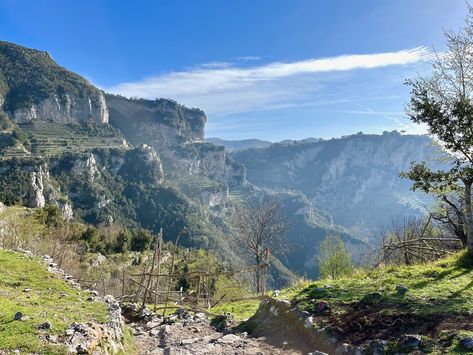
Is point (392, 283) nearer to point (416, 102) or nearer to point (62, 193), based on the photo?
point (416, 102)

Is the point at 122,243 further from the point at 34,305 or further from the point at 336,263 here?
the point at 34,305

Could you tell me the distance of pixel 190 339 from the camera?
40.1 feet

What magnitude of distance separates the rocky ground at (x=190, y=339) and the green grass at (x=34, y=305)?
1745 millimetres

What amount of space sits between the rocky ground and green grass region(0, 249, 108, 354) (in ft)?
5.72

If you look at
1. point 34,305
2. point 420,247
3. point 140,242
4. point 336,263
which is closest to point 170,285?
point 34,305

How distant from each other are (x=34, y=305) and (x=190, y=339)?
4.78m

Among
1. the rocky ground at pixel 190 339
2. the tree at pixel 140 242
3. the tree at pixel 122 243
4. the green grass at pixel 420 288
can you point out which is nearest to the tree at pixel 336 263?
the green grass at pixel 420 288

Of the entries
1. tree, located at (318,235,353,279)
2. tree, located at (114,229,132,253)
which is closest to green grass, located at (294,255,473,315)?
tree, located at (318,235,353,279)

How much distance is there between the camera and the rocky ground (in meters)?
10.9

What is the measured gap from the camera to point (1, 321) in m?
9.09

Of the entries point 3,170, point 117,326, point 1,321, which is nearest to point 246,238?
point 117,326

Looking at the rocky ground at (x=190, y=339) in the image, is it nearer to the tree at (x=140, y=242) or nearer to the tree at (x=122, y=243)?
the tree at (x=122, y=243)

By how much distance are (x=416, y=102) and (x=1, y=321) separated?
1576 centimetres

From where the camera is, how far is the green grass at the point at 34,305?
8.21m
